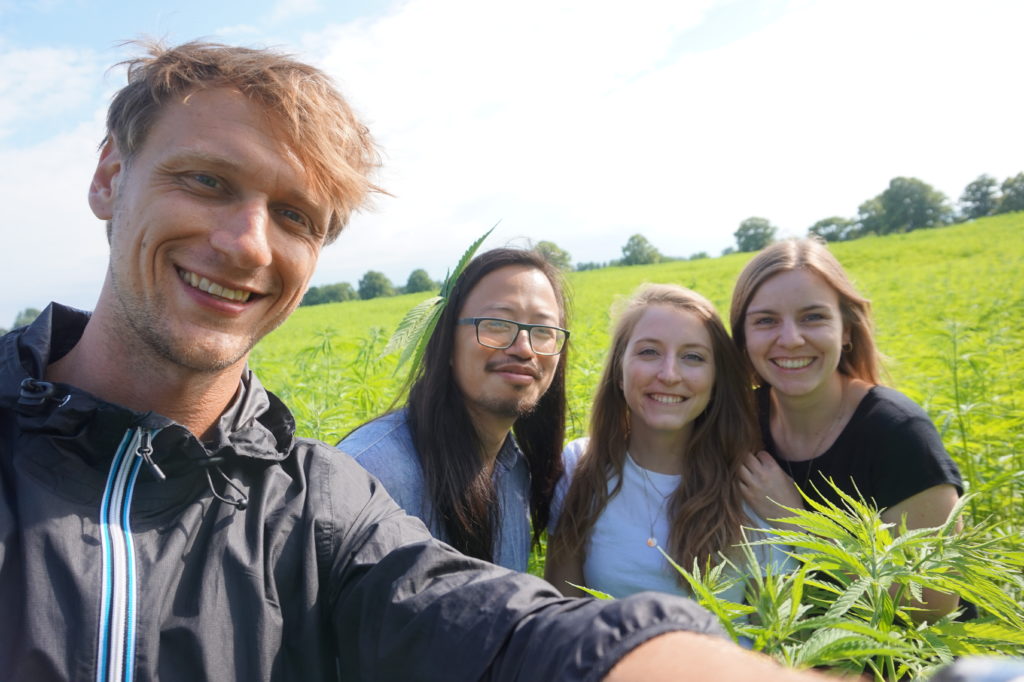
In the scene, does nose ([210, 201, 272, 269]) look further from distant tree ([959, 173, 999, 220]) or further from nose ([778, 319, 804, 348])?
distant tree ([959, 173, 999, 220])

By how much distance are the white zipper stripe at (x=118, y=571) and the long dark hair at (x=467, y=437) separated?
4.26 ft

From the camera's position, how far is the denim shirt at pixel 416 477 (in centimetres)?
236

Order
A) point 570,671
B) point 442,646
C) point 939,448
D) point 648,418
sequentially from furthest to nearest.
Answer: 1. point 648,418
2. point 939,448
3. point 442,646
4. point 570,671

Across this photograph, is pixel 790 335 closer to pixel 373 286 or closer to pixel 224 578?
pixel 224 578

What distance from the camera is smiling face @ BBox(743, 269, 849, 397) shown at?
9.18 ft

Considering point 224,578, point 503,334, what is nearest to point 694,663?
point 224,578

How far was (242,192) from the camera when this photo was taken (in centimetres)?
144

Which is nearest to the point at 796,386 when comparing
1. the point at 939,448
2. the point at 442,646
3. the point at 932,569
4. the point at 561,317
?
the point at 939,448

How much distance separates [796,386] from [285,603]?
234 cm

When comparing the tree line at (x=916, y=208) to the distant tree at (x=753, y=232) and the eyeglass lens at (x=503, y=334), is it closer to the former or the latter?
the distant tree at (x=753, y=232)

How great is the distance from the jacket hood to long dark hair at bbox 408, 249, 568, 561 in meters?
1.00

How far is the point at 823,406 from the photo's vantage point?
289 centimetres

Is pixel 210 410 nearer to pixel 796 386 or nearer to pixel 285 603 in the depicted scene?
pixel 285 603

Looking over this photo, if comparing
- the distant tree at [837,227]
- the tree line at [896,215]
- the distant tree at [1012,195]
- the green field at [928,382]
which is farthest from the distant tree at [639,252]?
the green field at [928,382]
